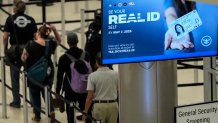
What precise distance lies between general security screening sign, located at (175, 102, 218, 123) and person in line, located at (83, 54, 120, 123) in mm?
1990

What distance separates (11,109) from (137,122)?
4.69 metres

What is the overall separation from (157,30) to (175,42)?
0.26 meters

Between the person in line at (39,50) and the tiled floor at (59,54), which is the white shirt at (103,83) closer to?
the person in line at (39,50)

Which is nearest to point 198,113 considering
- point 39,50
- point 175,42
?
point 175,42

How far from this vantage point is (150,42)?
7.14m

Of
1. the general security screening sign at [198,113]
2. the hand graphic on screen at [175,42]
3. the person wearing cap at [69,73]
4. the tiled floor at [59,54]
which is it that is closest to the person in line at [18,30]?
the tiled floor at [59,54]

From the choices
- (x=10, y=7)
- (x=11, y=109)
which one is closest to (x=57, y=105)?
(x=11, y=109)

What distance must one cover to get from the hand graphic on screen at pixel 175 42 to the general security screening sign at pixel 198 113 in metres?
0.65

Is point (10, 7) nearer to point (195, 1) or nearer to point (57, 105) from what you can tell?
point (57, 105)

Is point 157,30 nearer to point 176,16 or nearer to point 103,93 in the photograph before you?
point 176,16

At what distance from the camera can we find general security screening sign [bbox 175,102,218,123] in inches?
294

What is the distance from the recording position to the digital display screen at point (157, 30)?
6902mm

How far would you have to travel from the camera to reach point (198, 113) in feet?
25.0

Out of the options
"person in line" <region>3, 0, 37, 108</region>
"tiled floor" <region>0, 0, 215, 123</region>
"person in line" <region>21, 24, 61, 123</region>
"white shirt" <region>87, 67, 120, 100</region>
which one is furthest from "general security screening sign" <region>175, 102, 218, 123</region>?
"person in line" <region>3, 0, 37, 108</region>
